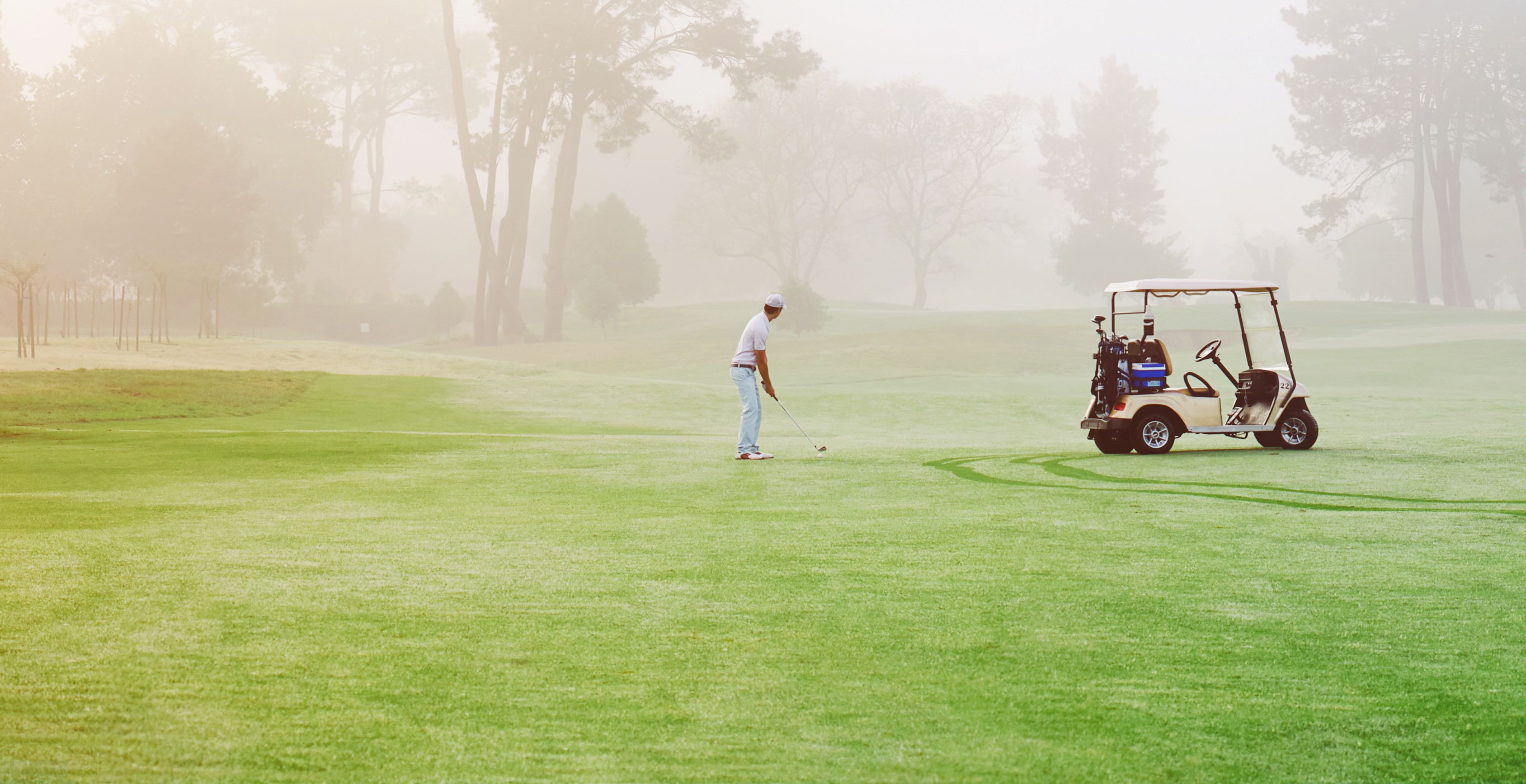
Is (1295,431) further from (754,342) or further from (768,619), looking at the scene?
(768,619)

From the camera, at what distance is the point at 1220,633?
5086mm

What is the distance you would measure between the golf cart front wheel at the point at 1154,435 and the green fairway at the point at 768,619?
15.0 inches

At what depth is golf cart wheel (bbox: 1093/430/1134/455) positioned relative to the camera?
46.3 ft

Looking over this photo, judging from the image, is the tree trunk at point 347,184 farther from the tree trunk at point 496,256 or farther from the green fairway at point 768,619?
the green fairway at point 768,619

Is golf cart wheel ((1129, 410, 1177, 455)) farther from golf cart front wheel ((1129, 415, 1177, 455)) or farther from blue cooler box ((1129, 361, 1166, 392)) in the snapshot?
blue cooler box ((1129, 361, 1166, 392))

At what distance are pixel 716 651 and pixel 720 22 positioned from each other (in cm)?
5176

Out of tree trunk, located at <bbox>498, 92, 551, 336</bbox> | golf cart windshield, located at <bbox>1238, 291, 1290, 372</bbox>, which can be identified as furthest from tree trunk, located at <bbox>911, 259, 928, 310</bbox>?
golf cart windshield, located at <bbox>1238, 291, 1290, 372</bbox>

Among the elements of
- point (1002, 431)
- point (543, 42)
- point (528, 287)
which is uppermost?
point (543, 42)

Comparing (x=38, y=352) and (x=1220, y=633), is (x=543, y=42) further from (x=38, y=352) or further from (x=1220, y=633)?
(x=1220, y=633)

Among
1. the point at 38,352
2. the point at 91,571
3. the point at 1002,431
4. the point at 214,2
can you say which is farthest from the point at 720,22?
the point at 91,571

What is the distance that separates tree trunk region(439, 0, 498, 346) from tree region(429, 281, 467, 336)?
9233mm

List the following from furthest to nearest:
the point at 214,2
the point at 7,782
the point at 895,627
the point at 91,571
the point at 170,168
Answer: the point at 214,2 → the point at 170,168 → the point at 91,571 → the point at 895,627 → the point at 7,782

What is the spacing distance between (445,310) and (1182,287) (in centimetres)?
5656

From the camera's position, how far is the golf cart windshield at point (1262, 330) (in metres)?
14.6
